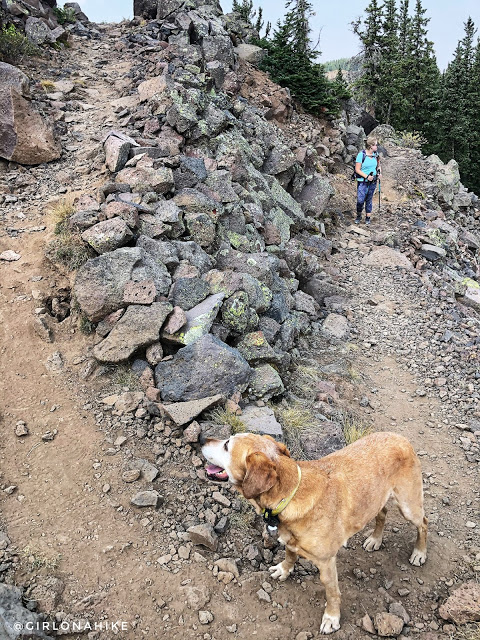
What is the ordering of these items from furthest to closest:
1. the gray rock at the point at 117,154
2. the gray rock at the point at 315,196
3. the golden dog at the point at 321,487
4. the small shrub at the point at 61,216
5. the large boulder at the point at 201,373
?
the gray rock at the point at 315,196 < the gray rock at the point at 117,154 < the small shrub at the point at 61,216 < the large boulder at the point at 201,373 < the golden dog at the point at 321,487

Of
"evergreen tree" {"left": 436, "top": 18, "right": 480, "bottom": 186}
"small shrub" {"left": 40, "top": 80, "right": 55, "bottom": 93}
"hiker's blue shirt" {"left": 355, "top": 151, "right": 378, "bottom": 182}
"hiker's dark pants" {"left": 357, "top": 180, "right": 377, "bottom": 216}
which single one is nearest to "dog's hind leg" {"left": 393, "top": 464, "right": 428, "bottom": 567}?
"hiker's blue shirt" {"left": 355, "top": 151, "right": 378, "bottom": 182}

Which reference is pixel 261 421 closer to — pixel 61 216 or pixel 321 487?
pixel 321 487

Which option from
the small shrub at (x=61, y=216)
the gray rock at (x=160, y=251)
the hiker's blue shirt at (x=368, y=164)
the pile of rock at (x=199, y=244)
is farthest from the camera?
the hiker's blue shirt at (x=368, y=164)

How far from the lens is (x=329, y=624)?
11.9 ft

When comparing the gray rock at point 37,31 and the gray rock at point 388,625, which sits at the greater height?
the gray rock at point 37,31

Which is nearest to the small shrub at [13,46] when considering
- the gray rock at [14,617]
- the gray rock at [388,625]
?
the gray rock at [14,617]

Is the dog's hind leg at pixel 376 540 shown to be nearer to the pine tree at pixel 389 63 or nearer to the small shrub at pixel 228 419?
the small shrub at pixel 228 419

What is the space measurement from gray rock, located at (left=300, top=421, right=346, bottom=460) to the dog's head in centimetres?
203

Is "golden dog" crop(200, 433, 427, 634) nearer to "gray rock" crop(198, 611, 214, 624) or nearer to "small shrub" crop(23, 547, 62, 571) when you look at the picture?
"gray rock" crop(198, 611, 214, 624)

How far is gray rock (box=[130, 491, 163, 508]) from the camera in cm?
440

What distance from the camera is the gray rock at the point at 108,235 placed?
6422mm

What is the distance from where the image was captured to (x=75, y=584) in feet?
12.2

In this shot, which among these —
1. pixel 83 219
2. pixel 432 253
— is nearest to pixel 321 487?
pixel 83 219

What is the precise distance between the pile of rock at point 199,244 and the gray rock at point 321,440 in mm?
817
